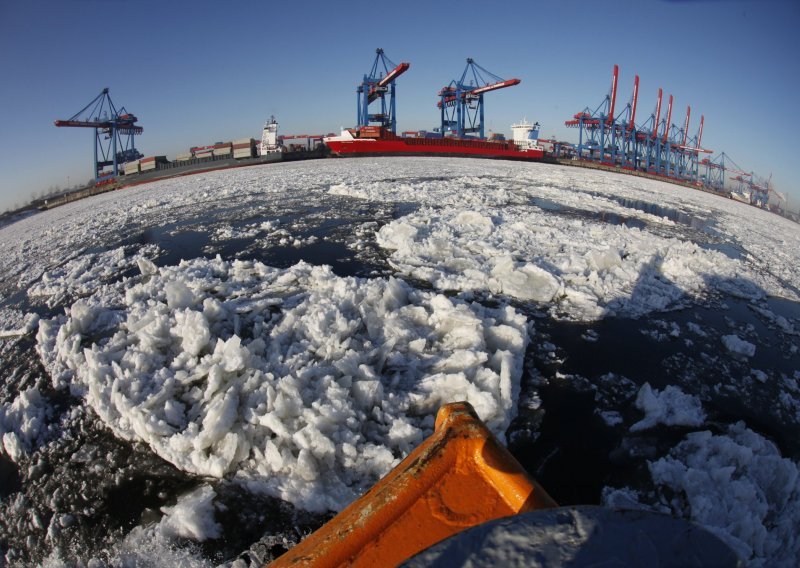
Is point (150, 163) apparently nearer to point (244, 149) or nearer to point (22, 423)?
point (244, 149)

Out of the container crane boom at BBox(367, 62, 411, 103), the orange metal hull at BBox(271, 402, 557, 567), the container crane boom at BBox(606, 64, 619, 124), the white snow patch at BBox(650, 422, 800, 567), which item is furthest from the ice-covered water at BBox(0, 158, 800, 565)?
the container crane boom at BBox(606, 64, 619, 124)

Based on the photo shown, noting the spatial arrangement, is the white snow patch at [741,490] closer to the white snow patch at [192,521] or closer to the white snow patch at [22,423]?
the white snow patch at [192,521]

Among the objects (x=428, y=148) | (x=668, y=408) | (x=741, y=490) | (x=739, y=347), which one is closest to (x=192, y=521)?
(x=741, y=490)

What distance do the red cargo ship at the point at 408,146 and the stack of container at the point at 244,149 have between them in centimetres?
684

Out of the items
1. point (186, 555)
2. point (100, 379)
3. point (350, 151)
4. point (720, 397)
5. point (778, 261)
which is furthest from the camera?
point (350, 151)

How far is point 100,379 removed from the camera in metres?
2.70

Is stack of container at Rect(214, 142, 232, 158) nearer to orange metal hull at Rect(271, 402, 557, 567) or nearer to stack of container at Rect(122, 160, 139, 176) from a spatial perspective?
stack of container at Rect(122, 160, 139, 176)

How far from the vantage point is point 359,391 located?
2.50 metres

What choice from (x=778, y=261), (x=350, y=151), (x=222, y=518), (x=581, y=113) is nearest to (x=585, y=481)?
(x=222, y=518)

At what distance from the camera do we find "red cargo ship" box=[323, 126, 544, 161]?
3341 cm

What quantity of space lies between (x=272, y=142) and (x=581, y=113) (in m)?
37.8

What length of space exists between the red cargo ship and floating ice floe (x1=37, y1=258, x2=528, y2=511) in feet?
104

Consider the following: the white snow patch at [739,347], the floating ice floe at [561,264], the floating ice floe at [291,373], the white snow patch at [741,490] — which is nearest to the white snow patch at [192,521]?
the floating ice floe at [291,373]

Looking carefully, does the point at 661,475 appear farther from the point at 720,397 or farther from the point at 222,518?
the point at 222,518
